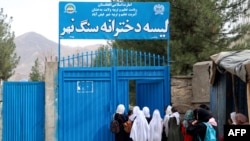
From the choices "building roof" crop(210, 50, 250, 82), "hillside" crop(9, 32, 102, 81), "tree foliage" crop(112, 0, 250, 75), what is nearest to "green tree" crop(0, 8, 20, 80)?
"tree foliage" crop(112, 0, 250, 75)

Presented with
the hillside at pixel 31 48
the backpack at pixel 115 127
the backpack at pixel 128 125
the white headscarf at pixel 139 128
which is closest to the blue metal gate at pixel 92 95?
the backpack at pixel 115 127

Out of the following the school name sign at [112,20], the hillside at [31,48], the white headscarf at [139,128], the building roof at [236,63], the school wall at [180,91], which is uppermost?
the hillside at [31,48]

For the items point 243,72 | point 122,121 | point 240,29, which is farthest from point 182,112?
point 240,29

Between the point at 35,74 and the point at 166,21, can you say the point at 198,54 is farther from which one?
the point at 35,74

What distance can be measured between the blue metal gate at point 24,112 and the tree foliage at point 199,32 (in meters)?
4.56

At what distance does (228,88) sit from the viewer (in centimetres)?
860

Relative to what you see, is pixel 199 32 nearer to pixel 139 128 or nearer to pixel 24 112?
pixel 139 128

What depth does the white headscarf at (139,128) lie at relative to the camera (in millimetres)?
9523

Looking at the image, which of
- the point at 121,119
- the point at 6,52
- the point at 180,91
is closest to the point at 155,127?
the point at 121,119

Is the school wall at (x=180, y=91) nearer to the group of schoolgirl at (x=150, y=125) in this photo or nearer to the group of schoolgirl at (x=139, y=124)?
the group of schoolgirl at (x=150, y=125)

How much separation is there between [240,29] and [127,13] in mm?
5738

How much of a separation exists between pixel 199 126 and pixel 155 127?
7.60ft

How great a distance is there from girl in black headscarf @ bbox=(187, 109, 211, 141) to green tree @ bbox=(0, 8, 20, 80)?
18.4 metres

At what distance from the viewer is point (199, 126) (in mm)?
7418
